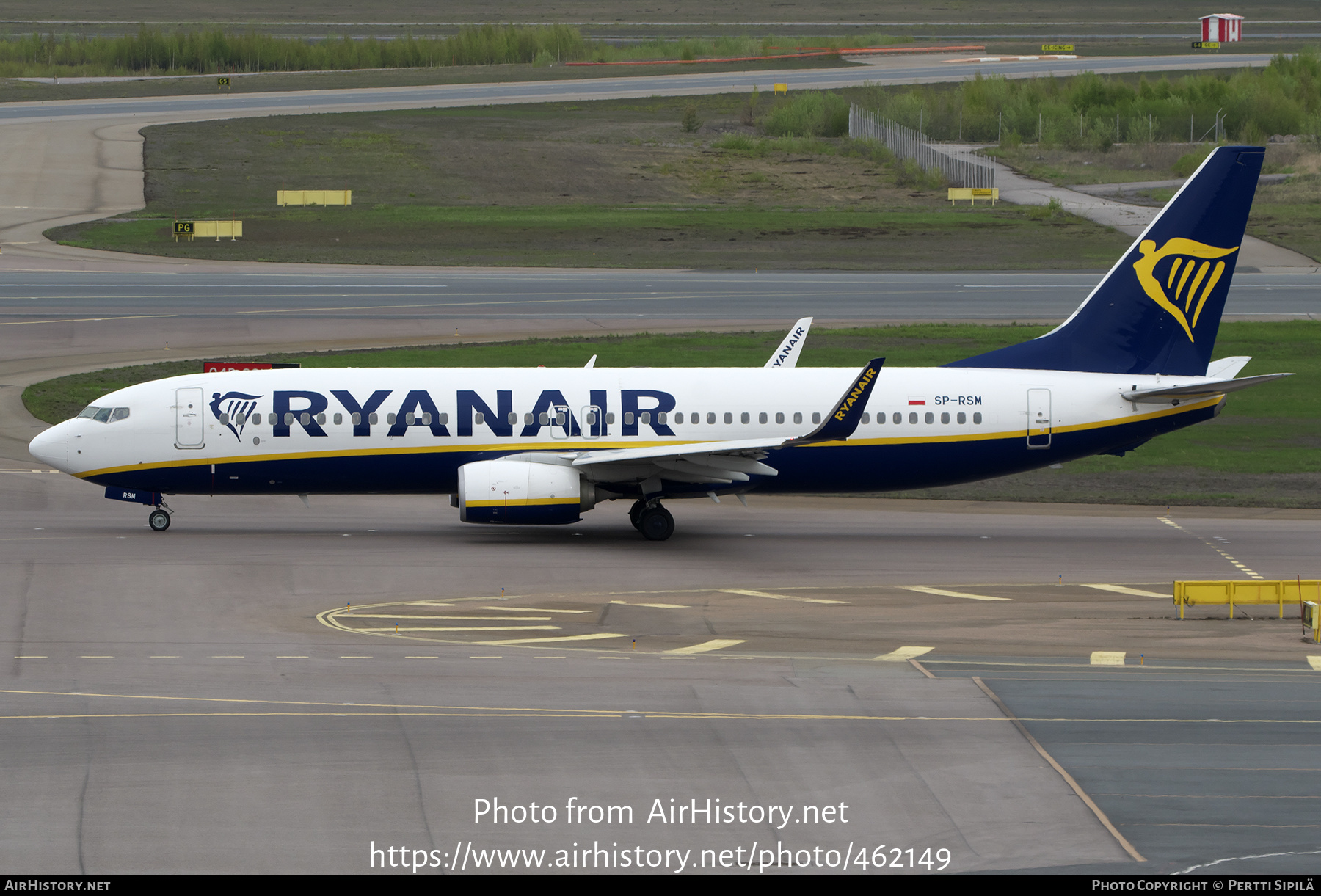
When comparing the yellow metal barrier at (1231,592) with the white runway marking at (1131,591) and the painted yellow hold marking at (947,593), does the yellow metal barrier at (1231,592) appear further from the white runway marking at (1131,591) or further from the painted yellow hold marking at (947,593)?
the painted yellow hold marking at (947,593)

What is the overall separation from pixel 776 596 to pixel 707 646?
180 inches

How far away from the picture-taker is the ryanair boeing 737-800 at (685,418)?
38250mm

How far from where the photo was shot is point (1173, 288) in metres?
40.1

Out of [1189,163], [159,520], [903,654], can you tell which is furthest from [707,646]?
[1189,163]

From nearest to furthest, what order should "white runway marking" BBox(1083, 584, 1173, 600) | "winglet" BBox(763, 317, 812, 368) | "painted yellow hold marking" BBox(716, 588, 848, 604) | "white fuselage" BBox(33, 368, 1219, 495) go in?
"painted yellow hold marking" BBox(716, 588, 848, 604)
"white runway marking" BBox(1083, 584, 1173, 600)
"white fuselage" BBox(33, 368, 1219, 495)
"winglet" BBox(763, 317, 812, 368)

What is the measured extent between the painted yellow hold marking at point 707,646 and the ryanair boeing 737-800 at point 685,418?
8941 mm

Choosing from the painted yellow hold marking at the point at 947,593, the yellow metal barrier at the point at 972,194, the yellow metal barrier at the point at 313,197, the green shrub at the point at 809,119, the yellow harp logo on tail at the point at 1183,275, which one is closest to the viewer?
the painted yellow hold marking at the point at 947,593

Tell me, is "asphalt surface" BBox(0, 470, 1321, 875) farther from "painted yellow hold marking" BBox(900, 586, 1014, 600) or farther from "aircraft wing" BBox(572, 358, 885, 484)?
"aircraft wing" BBox(572, 358, 885, 484)

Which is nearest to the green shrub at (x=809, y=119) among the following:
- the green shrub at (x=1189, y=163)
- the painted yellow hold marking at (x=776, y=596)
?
the green shrub at (x=1189, y=163)

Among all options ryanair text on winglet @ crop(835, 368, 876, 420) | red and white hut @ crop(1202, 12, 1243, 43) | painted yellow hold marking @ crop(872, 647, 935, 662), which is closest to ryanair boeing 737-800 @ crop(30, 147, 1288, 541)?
ryanair text on winglet @ crop(835, 368, 876, 420)

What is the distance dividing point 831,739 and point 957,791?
265 cm

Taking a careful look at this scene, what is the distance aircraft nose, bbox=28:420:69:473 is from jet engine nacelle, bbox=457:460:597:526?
10.2 m

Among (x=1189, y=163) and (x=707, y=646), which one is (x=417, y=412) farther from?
(x=1189, y=163)

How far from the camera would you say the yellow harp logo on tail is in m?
40.0
